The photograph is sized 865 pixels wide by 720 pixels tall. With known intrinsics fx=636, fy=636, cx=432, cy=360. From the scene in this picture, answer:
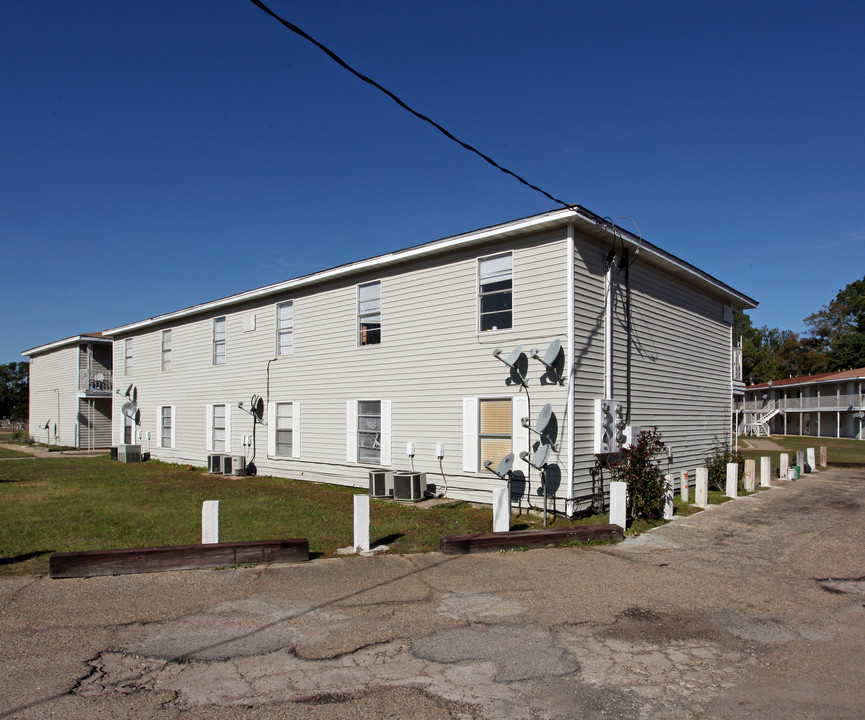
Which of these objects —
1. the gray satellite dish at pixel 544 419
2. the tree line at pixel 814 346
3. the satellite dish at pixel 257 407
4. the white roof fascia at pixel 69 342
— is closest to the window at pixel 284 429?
the satellite dish at pixel 257 407

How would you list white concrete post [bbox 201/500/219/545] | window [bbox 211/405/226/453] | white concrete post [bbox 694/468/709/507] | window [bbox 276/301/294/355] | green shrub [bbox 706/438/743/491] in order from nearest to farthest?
white concrete post [bbox 201/500/219/545], white concrete post [bbox 694/468/709/507], green shrub [bbox 706/438/743/491], window [bbox 276/301/294/355], window [bbox 211/405/226/453]

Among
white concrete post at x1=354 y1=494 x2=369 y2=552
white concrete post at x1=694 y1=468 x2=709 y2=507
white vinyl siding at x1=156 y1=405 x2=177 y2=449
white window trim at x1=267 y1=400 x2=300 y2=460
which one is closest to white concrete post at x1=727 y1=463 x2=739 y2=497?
white concrete post at x1=694 y1=468 x2=709 y2=507

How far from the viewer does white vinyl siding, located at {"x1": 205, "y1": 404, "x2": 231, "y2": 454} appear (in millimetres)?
19000

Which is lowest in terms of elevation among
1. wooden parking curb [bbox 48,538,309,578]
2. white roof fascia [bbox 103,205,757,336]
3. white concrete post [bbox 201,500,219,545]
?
wooden parking curb [bbox 48,538,309,578]

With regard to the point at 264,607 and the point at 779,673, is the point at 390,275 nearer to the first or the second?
the point at 264,607

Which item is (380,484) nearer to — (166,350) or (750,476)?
(750,476)

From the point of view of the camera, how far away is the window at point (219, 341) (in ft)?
63.0

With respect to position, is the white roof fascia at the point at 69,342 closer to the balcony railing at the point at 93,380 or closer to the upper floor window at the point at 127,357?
the balcony railing at the point at 93,380

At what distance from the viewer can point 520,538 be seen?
8.30 m

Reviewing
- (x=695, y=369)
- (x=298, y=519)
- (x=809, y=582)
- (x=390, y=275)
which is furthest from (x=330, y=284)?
(x=809, y=582)

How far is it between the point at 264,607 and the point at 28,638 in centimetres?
183

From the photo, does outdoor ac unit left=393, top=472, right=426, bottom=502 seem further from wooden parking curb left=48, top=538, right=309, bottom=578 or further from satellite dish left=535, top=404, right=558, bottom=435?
wooden parking curb left=48, top=538, right=309, bottom=578

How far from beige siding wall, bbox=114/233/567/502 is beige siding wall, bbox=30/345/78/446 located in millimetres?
16021

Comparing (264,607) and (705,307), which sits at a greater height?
(705,307)
